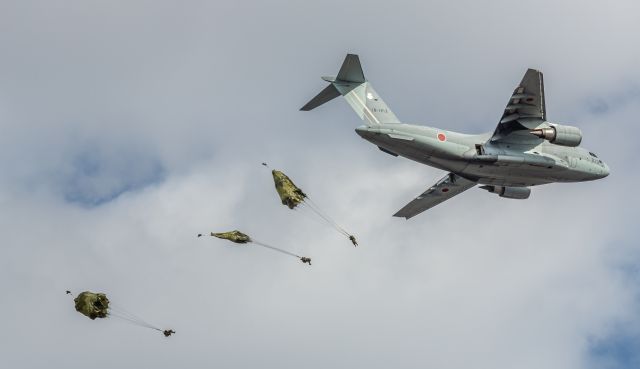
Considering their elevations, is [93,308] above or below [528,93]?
below

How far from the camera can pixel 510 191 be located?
44969mm

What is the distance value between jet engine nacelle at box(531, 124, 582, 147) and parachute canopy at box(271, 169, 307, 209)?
453 inches

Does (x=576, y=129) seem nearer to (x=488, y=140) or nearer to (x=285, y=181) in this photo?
(x=488, y=140)

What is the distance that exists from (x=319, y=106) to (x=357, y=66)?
2.33 m

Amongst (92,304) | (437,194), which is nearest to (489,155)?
(437,194)

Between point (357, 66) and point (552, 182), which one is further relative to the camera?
point (552, 182)

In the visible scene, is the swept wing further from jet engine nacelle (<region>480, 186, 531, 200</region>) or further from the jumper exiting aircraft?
the jumper exiting aircraft

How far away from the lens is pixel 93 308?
32875 mm

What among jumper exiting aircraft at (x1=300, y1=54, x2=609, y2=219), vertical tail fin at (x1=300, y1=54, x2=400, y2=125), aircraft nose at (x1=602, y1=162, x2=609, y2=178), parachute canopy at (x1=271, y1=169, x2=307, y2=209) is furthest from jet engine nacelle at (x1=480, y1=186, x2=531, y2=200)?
parachute canopy at (x1=271, y1=169, x2=307, y2=209)

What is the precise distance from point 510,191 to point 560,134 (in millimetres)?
5427

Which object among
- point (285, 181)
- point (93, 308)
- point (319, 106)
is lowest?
point (93, 308)

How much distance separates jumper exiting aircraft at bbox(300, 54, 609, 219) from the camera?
38.4m

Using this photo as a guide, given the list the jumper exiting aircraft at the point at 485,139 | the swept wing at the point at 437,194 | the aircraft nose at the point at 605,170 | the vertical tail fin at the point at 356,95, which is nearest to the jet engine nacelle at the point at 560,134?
the jumper exiting aircraft at the point at 485,139

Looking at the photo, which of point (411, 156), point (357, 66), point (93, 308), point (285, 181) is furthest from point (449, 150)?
point (93, 308)
